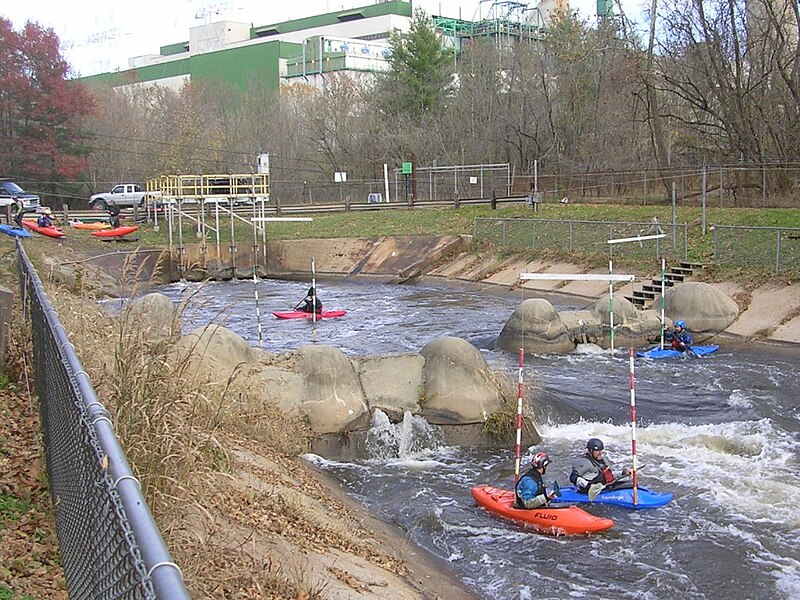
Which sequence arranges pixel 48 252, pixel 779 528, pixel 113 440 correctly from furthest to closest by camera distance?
pixel 48 252
pixel 779 528
pixel 113 440

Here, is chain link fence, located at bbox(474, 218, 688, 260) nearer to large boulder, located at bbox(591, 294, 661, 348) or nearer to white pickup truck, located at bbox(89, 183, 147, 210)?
large boulder, located at bbox(591, 294, 661, 348)

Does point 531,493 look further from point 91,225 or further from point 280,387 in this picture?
point 91,225

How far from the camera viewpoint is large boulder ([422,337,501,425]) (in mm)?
16797

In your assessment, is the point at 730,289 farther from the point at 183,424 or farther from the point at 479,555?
the point at 183,424

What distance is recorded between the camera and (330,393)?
54.2 feet

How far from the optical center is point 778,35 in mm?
40781

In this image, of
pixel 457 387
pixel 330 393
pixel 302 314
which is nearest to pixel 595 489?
pixel 457 387

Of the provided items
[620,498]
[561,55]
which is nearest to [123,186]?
[561,55]

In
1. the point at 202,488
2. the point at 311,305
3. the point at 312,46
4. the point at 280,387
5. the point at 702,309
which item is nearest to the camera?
the point at 202,488

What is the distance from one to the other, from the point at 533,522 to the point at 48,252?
104ft

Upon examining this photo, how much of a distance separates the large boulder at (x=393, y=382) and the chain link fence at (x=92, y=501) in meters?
9.37

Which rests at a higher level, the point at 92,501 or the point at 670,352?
the point at 92,501

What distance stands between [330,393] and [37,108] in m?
47.8

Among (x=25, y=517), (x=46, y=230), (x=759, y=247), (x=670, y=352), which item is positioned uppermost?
(x=46, y=230)
